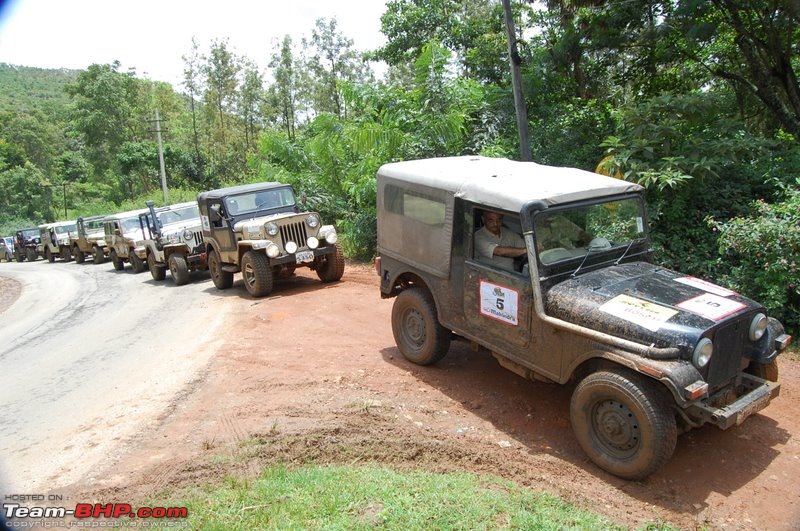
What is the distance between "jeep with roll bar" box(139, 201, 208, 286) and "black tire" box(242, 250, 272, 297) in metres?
3.75

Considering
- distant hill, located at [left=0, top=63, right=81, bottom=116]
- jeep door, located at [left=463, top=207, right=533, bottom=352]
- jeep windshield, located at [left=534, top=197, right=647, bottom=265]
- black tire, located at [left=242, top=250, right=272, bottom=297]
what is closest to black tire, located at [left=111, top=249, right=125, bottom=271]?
black tire, located at [left=242, top=250, right=272, bottom=297]

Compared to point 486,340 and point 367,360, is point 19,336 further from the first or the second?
point 486,340

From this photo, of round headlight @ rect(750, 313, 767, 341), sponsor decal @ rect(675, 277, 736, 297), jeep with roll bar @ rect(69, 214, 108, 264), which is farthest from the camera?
jeep with roll bar @ rect(69, 214, 108, 264)

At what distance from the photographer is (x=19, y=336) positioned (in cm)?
1096

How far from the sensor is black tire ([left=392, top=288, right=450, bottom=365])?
5848 mm

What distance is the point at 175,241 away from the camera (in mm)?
14367

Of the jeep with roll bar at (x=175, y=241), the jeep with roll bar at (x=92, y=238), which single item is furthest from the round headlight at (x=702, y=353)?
the jeep with roll bar at (x=92, y=238)

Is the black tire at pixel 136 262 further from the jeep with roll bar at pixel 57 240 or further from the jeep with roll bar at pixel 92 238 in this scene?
the jeep with roll bar at pixel 57 240

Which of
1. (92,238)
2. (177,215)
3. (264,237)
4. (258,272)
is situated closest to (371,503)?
(258,272)

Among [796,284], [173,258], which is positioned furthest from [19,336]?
[796,284]

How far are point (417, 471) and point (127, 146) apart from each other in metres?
42.8

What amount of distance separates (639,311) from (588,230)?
3.44 feet

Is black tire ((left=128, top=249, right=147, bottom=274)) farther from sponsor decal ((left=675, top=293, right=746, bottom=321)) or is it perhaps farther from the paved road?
sponsor decal ((left=675, top=293, right=746, bottom=321))

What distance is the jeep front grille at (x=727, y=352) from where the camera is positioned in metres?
3.96
